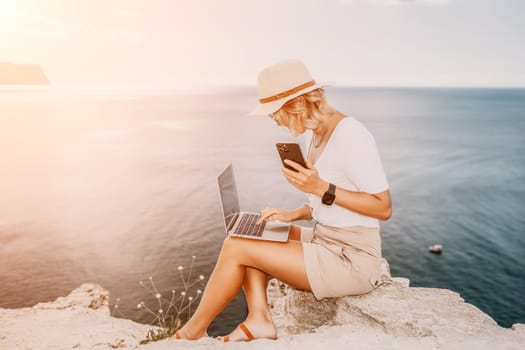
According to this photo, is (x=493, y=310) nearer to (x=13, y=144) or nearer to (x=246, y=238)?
(x=246, y=238)

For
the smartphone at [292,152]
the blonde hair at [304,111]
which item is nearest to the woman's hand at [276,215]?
the smartphone at [292,152]

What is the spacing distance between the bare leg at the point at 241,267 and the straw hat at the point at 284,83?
3.93ft

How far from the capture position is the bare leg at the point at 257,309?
11.5 feet

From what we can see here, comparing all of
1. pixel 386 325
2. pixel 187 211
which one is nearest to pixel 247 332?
pixel 386 325

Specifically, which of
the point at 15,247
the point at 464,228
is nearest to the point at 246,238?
the point at 15,247

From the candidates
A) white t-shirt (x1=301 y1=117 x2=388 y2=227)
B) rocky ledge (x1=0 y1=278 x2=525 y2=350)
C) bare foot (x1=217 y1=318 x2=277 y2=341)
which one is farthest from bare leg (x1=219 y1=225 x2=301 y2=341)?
white t-shirt (x1=301 y1=117 x2=388 y2=227)

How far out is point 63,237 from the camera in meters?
32.9

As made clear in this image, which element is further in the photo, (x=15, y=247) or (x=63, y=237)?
(x=63, y=237)

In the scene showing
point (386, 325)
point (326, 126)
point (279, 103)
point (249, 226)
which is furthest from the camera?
point (249, 226)

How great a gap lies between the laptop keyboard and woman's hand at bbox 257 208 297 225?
0.25 feet

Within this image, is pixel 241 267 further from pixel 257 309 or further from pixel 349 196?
pixel 349 196

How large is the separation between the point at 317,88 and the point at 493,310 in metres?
29.1

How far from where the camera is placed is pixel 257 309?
3.63 meters

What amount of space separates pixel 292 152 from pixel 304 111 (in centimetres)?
47
